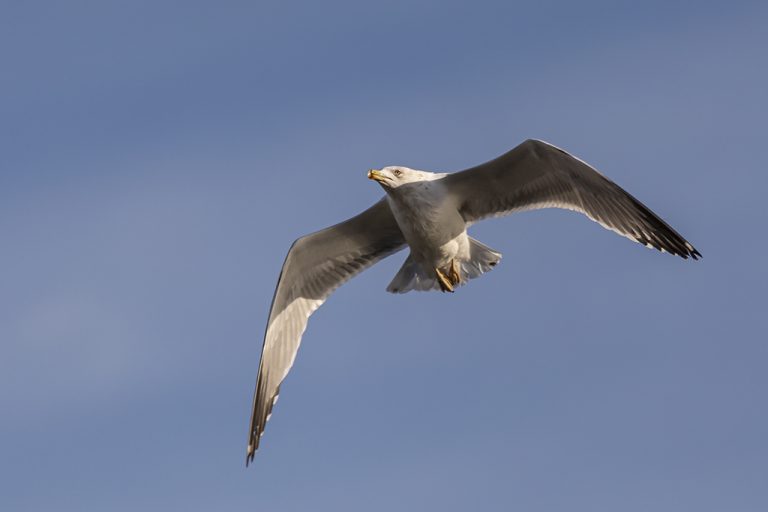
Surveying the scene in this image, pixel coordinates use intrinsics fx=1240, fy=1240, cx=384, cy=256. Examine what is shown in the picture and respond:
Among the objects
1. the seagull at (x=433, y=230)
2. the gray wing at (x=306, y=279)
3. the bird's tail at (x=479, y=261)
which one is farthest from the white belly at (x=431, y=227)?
the gray wing at (x=306, y=279)

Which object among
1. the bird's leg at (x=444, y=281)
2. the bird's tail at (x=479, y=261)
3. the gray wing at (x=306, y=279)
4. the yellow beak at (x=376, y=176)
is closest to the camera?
the yellow beak at (x=376, y=176)

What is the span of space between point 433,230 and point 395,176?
0.63 meters

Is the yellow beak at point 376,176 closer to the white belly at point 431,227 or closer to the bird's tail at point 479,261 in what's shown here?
the white belly at point 431,227

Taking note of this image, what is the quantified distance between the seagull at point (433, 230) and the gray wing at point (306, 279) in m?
0.01

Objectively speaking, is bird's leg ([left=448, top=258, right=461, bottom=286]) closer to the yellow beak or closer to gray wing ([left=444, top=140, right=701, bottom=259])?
gray wing ([left=444, top=140, right=701, bottom=259])

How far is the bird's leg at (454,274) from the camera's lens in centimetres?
1225

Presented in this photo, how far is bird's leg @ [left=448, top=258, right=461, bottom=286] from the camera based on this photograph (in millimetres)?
12250

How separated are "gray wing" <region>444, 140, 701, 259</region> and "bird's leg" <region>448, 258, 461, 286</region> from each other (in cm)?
60

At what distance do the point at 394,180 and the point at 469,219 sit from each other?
1.07 metres

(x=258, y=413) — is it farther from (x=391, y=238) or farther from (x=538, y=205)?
(x=538, y=205)

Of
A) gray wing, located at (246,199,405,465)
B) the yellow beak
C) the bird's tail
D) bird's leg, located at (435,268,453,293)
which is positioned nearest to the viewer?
the yellow beak

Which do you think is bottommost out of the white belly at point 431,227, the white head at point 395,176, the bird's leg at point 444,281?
the bird's leg at point 444,281

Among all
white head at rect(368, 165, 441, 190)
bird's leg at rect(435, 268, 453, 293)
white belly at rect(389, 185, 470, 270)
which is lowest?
bird's leg at rect(435, 268, 453, 293)

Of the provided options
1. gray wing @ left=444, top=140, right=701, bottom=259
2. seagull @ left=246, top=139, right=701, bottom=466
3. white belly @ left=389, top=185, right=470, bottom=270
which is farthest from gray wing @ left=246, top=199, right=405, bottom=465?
gray wing @ left=444, top=140, right=701, bottom=259
